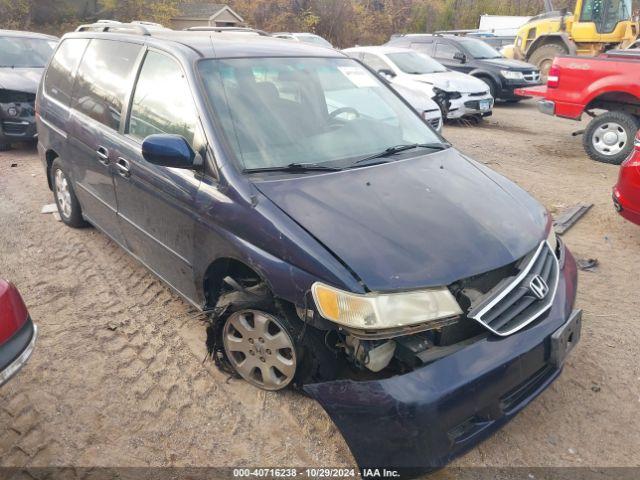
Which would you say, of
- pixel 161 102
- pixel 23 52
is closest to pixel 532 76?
pixel 23 52

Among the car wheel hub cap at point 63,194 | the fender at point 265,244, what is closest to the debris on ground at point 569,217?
the fender at point 265,244

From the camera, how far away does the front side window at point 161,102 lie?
2.84 meters

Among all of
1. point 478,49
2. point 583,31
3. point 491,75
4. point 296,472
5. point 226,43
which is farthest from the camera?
point 583,31

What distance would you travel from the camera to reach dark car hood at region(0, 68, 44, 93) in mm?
7125

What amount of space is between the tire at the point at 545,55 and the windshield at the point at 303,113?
1419 cm

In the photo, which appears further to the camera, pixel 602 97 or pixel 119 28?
pixel 602 97

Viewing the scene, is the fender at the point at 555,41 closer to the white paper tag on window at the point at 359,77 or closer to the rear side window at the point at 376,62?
the rear side window at the point at 376,62

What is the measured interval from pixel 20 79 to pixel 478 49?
34.5 ft

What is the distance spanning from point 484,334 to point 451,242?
43cm

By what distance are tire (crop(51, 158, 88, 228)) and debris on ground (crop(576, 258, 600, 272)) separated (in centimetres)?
443

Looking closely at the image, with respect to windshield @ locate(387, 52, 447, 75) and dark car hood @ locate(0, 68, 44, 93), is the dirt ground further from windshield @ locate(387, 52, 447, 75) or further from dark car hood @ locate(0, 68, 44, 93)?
windshield @ locate(387, 52, 447, 75)

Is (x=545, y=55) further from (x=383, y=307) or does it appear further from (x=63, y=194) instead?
(x=383, y=307)

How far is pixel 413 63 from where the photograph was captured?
10.5m

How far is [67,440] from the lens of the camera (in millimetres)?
2445
